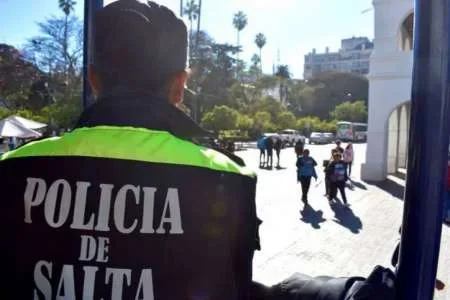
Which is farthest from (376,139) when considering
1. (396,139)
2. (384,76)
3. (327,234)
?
(327,234)

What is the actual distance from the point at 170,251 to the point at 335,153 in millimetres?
10954

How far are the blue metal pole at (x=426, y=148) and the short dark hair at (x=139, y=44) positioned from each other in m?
0.54

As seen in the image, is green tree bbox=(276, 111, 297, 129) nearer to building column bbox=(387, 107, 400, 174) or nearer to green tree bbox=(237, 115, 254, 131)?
green tree bbox=(237, 115, 254, 131)

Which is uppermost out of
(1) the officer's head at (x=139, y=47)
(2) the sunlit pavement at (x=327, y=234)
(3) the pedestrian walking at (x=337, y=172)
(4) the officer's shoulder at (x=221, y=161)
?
(1) the officer's head at (x=139, y=47)

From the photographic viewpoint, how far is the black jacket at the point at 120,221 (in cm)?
103

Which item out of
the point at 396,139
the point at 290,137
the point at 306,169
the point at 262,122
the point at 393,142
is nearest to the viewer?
the point at 306,169

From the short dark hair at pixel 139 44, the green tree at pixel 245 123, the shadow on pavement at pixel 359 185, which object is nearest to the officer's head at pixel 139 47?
the short dark hair at pixel 139 44

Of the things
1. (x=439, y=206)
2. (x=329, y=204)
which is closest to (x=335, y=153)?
(x=329, y=204)

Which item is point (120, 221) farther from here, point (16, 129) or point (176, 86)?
point (16, 129)

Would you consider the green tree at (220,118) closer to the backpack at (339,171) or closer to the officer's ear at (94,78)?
the backpack at (339,171)

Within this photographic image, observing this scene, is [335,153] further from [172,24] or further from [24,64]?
[24,64]

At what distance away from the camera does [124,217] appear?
3.39 ft

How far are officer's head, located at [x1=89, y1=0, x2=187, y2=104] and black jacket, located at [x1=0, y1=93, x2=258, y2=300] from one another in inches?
5.6

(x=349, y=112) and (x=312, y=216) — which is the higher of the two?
(x=349, y=112)
